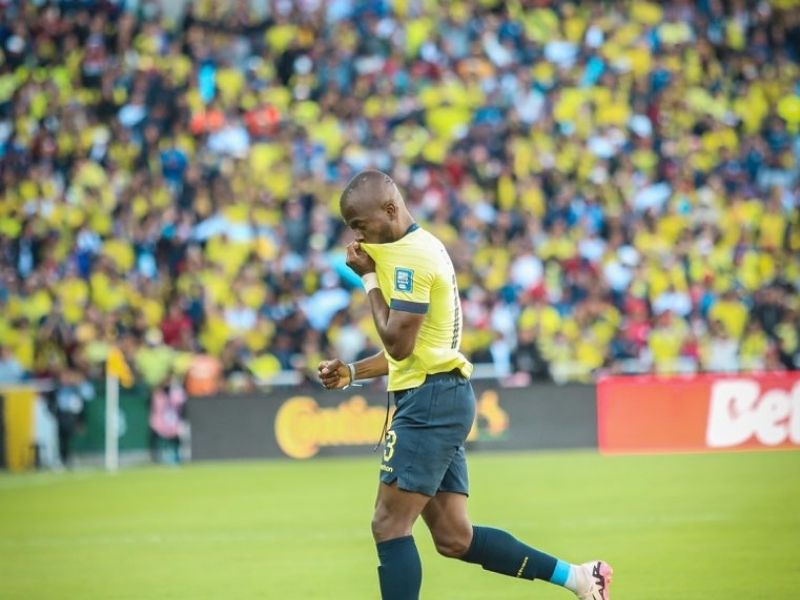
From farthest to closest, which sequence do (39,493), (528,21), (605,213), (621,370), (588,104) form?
(528,21) < (588,104) < (605,213) < (621,370) < (39,493)

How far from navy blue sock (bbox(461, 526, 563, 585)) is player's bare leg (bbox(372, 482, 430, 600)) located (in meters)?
0.44

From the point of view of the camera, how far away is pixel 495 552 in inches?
264

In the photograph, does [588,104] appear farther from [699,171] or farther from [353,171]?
[353,171]

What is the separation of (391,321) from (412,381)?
0.38 meters

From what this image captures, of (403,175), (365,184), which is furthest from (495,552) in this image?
(403,175)

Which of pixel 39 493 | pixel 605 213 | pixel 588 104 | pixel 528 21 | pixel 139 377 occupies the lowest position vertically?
pixel 39 493

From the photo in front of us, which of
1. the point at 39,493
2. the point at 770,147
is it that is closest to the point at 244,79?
the point at 770,147

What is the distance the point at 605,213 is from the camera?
23656 millimetres

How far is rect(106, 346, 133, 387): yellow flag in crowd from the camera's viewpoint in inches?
809

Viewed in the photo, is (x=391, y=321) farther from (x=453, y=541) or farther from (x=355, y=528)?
(x=355, y=528)

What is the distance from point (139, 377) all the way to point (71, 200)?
13.9 feet

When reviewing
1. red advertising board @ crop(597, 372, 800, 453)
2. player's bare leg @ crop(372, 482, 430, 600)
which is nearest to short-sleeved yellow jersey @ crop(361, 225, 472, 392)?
player's bare leg @ crop(372, 482, 430, 600)

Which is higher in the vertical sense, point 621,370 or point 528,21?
point 528,21

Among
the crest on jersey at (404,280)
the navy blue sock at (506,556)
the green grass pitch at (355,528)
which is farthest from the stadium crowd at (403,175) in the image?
the crest on jersey at (404,280)
